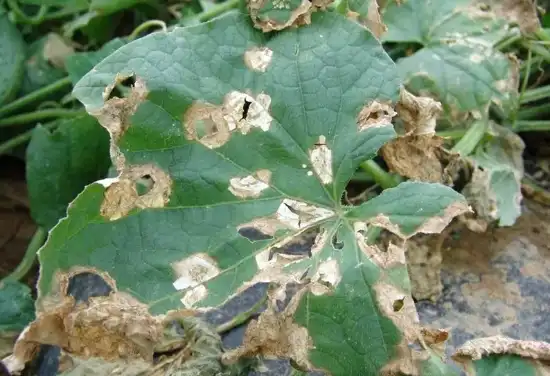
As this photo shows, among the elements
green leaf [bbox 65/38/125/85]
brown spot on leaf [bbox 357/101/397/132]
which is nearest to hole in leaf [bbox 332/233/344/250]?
brown spot on leaf [bbox 357/101/397/132]

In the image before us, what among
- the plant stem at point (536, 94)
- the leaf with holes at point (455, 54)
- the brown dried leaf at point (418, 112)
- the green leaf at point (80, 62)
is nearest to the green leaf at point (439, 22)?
the leaf with holes at point (455, 54)

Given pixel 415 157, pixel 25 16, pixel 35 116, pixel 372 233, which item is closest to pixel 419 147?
pixel 415 157

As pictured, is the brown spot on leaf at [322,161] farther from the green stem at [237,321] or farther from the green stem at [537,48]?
the green stem at [537,48]

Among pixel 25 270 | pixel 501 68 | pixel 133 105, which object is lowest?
pixel 25 270

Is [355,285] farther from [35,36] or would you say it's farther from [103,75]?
[35,36]

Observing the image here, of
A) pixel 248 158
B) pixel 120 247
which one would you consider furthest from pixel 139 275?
pixel 248 158

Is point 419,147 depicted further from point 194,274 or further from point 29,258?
point 29,258
